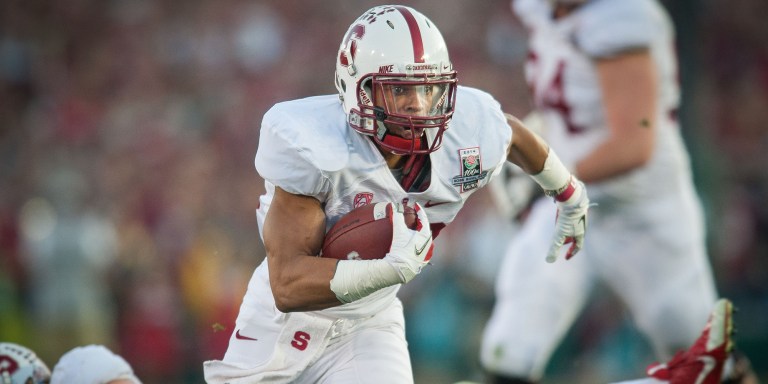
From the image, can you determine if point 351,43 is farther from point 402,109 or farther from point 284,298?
point 284,298

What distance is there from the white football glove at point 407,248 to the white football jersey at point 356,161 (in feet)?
0.65

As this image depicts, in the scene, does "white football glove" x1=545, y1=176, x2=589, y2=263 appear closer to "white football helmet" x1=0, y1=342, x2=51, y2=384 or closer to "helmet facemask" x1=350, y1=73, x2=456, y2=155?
"helmet facemask" x1=350, y1=73, x2=456, y2=155

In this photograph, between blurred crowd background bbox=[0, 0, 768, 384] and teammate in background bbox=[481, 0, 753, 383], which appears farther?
blurred crowd background bbox=[0, 0, 768, 384]

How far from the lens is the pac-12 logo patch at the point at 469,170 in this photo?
11.4 ft

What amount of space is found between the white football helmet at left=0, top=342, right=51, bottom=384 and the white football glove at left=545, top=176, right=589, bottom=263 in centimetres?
183

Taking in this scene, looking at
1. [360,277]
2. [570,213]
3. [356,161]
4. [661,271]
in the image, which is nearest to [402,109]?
[356,161]

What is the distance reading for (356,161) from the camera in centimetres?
334

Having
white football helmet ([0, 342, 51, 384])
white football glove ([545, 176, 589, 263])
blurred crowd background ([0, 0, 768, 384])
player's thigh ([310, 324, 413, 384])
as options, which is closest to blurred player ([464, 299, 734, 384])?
white football glove ([545, 176, 589, 263])

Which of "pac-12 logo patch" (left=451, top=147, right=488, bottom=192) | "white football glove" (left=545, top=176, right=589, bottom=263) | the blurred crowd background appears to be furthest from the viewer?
the blurred crowd background

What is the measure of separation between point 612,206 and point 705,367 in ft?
4.81

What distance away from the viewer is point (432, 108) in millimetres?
3424

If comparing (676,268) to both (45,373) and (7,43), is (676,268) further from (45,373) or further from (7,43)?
(7,43)

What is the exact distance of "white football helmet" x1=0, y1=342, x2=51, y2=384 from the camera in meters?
3.94

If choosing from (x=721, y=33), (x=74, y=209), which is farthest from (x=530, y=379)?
(x=721, y=33)
